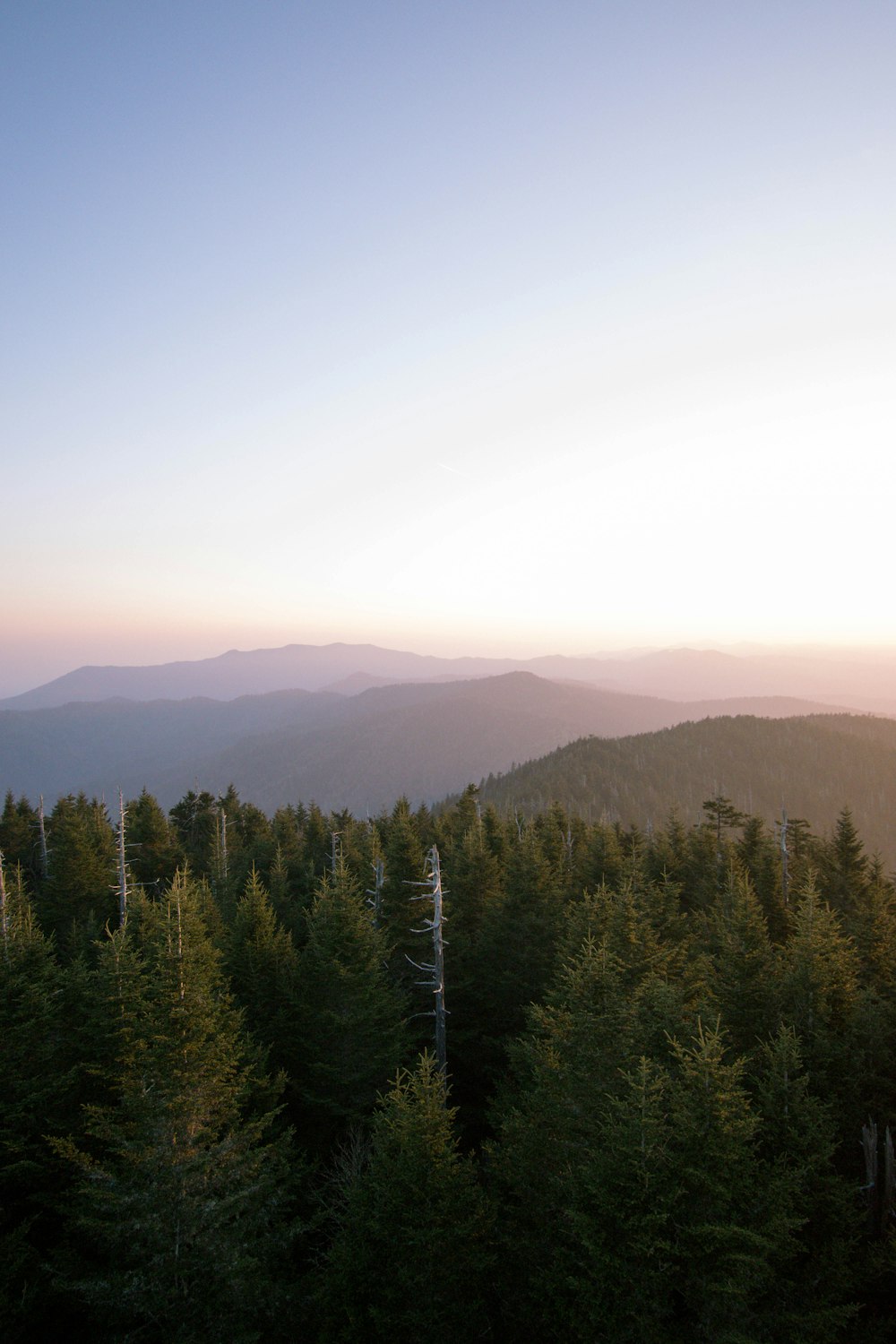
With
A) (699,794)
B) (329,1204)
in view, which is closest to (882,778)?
(699,794)

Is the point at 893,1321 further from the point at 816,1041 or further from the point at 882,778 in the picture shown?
the point at 882,778

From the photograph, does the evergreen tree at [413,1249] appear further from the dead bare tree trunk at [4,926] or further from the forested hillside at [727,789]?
the forested hillside at [727,789]

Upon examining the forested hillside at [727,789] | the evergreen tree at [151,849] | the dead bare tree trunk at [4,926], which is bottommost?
→ the forested hillside at [727,789]

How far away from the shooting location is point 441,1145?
39.1 ft

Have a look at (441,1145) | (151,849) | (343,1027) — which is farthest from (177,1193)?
(151,849)

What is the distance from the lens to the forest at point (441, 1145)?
33.4 ft

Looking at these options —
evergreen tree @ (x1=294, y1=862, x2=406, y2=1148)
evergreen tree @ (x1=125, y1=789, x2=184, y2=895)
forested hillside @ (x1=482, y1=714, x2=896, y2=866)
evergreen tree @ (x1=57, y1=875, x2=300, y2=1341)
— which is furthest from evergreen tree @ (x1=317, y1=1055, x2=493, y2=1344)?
forested hillside @ (x1=482, y1=714, x2=896, y2=866)

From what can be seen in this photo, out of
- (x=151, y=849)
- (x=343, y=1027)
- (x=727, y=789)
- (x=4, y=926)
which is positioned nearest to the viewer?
(x=343, y=1027)

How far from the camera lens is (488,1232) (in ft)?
42.2

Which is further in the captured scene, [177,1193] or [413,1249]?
[177,1193]

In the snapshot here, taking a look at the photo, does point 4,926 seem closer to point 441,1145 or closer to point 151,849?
point 441,1145

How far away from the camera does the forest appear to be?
10.2m

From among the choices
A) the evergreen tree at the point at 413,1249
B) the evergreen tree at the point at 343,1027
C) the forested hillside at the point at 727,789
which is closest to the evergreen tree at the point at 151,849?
the evergreen tree at the point at 343,1027

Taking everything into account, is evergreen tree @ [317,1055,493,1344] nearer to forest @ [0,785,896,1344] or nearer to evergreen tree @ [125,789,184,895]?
forest @ [0,785,896,1344]
